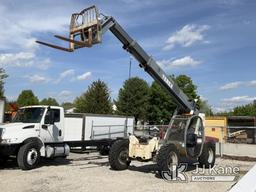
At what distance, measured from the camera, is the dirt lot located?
11.2m

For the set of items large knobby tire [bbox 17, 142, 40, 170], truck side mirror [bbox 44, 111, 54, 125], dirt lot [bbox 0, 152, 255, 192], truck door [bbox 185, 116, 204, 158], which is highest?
truck side mirror [bbox 44, 111, 54, 125]

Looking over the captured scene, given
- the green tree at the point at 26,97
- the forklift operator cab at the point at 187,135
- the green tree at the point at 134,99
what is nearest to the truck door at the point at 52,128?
the forklift operator cab at the point at 187,135

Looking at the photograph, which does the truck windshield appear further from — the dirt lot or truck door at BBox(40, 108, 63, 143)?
the dirt lot

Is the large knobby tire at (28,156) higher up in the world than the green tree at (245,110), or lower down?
lower down

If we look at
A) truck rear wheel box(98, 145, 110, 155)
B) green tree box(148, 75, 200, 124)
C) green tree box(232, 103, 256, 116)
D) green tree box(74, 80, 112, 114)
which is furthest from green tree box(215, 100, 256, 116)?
truck rear wheel box(98, 145, 110, 155)

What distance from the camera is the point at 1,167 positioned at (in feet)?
51.2

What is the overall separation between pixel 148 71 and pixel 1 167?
6.93 metres

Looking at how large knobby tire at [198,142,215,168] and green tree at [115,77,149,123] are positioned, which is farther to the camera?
green tree at [115,77,149,123]

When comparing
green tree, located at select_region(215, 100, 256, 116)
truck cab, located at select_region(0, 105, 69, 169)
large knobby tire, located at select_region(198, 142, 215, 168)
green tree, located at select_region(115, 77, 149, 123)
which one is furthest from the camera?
green tree, located at select_region(215, 100, 256, 116)

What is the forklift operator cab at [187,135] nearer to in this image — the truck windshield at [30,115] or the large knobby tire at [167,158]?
the large knobby tire at [167,158]

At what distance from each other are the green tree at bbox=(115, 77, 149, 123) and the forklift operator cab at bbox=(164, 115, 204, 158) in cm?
5554

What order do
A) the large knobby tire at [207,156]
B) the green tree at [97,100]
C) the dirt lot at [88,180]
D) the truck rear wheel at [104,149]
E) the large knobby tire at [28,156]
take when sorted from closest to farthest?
the dirt lot at [88,180]
the large knobby tire at [28,156]
the large knobby tire at [207,156]
the truck rear wheel at [104,149]
the green tree at [97,100]

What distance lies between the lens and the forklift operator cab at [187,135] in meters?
14.2

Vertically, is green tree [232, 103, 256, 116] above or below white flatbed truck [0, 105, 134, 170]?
above
